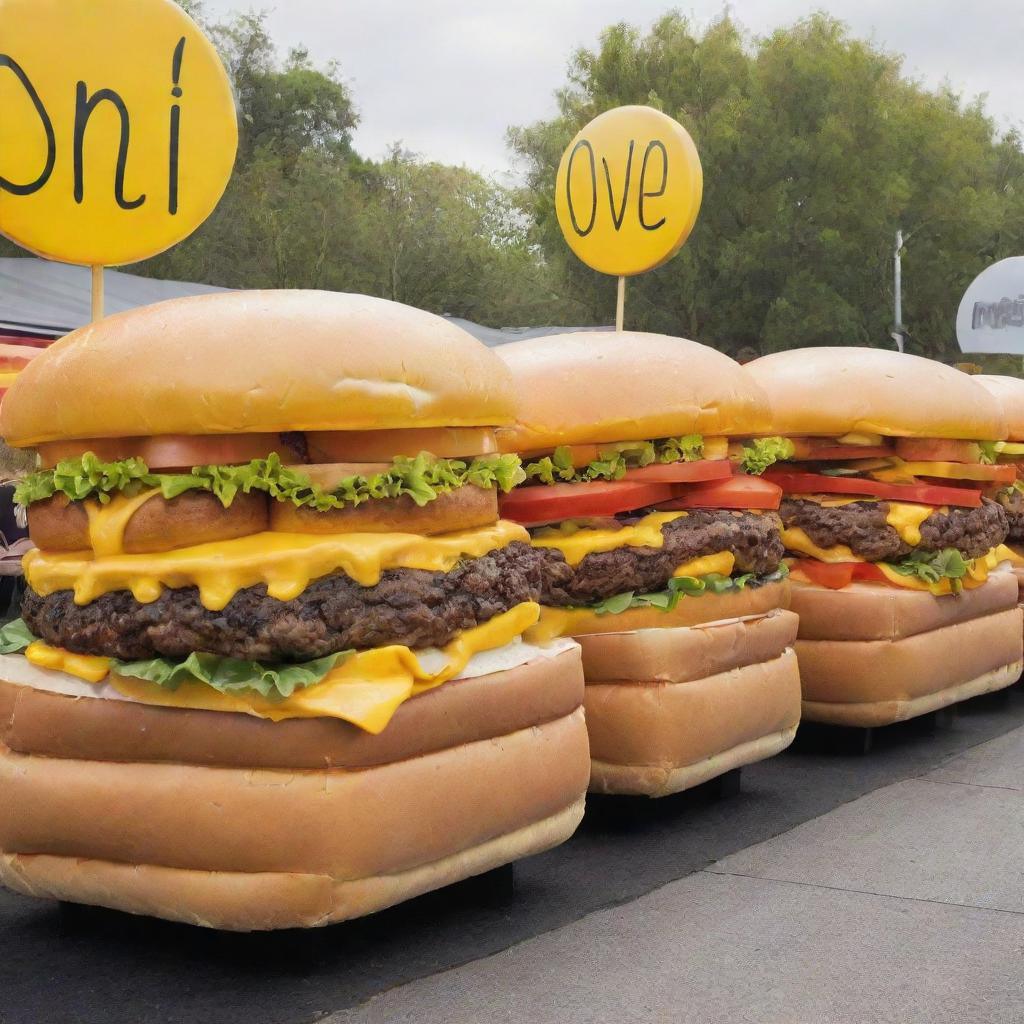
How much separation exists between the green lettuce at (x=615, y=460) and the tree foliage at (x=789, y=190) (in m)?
20.8

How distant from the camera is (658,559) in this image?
5.00m

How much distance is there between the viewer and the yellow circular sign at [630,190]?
629cm

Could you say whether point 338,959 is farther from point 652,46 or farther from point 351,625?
point 652,46

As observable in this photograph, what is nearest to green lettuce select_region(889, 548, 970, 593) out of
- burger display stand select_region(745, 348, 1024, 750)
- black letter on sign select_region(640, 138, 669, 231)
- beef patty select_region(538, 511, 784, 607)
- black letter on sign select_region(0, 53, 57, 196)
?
burger display stand select_region(745, 348, 1024, 750)

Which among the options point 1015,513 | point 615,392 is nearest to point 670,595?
point 615,392

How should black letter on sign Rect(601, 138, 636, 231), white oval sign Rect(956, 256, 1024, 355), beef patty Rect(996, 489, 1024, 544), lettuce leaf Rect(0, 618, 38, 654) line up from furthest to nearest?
1. white oval sign Rect(956, 256, 1024, 355)
2. beef patty Rect(996, 489, 1024, 544)
3. black letter on sign Rect(601, 138, 636, 231)
4. lettuce leaf Rect(0, 618, 38, 654)

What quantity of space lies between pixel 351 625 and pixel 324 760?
0.36 m

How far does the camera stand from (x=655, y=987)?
345 centimetres

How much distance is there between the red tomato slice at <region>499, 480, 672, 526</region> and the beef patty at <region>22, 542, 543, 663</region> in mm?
1237

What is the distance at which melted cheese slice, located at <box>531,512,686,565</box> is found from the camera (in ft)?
16.2

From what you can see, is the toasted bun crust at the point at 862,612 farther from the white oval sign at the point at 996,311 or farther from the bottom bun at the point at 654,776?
the white oval sign at the point at 996,311

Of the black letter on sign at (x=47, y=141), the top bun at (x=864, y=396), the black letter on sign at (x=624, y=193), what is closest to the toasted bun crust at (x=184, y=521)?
the black letter on sign at (x=47, y=141)

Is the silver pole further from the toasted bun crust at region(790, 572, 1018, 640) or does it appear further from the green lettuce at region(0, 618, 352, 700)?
the green lettuce at region(0, 618, 352, 700)

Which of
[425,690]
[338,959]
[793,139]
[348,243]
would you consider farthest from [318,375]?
[793,139]
